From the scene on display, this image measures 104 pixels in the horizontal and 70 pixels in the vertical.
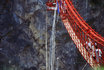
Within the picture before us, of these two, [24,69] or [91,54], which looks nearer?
[91,54]

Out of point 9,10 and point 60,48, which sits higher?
point 9,10

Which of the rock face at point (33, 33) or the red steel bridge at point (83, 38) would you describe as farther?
the rock face at point (33, 33)

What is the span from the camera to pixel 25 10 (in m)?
2.67

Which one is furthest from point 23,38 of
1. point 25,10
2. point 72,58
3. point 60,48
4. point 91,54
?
point 91,54

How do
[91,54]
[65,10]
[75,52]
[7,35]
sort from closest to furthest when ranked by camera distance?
[91,54], [65,10], [75,52], [7,35]

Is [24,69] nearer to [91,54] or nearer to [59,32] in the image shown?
[59,32]

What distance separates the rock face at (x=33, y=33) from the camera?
2.61m

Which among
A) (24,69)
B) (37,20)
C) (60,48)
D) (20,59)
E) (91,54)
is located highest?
(37,20)

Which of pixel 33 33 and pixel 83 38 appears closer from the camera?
pixel 83 38

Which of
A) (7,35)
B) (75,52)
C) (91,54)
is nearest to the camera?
(91,54)

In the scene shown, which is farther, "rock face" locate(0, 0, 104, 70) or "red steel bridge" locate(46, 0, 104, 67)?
"rock face" locate(0, 0, 104, 70)

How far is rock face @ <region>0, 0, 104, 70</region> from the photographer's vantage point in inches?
103

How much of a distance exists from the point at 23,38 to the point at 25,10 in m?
0.48

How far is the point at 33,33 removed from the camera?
268 cm
